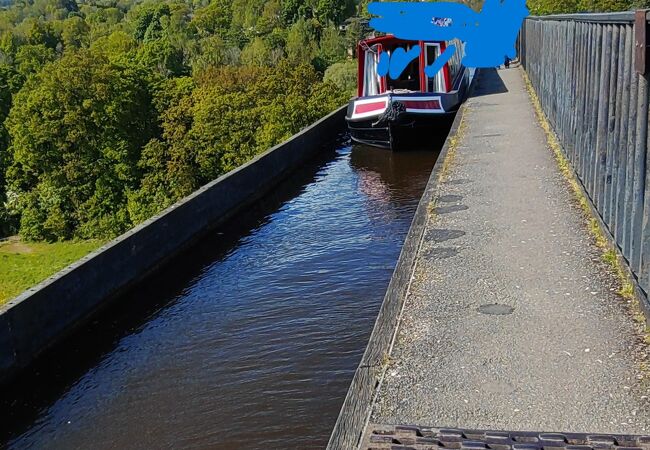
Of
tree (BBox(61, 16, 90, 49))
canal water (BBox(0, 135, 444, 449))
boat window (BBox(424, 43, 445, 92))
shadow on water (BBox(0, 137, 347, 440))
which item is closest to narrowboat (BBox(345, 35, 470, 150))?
boat window (BBox(424, 43, 445, 92))

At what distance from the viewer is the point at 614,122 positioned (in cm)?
682

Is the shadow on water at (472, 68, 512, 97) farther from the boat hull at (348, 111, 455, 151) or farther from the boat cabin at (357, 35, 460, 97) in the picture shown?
the boat hull at (348, 111, 455, 151)

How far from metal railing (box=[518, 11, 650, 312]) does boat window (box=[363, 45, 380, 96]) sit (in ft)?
34.0

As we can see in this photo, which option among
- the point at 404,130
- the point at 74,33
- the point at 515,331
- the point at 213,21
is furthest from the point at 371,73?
the point at 74,33

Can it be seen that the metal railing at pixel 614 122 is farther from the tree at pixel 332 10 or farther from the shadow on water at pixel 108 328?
the tree at pixel 332 10

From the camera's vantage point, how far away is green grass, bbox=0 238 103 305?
131ft

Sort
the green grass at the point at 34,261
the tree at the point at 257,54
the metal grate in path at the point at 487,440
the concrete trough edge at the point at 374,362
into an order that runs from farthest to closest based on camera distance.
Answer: the tree at the point at 257,54
the green grass at the point at 34,261
the concrete trough edge at the point at 374,362
the metal grate in path at the point at 487,440

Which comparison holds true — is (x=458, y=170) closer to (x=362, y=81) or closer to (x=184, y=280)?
(x=184, y=280)

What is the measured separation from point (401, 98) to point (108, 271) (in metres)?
11.4

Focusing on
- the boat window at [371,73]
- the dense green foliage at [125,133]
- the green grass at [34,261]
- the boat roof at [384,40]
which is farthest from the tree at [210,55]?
the boat roof at [384,40]

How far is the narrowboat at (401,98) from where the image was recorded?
60.7 feet

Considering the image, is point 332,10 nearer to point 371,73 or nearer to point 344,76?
point 344,76

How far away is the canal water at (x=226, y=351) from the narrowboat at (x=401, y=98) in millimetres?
6938

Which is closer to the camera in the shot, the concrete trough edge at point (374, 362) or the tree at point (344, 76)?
the concrete trough edge at point (374, 362)
